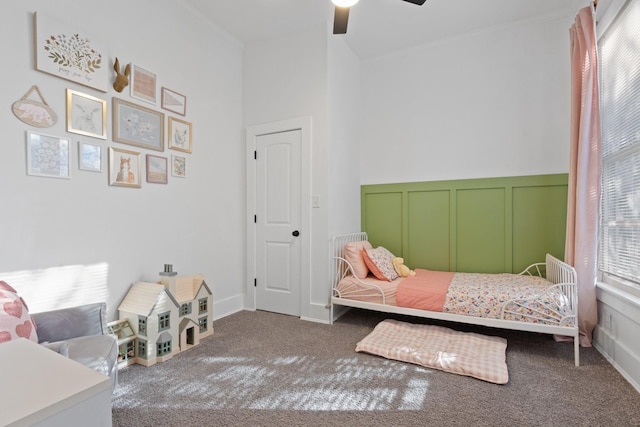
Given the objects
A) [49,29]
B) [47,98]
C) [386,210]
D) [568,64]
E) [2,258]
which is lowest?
[2,258]

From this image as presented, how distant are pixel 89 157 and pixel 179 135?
802 millimetres

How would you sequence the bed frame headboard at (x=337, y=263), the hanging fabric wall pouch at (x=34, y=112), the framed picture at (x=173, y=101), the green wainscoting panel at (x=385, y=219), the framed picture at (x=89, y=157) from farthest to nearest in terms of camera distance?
the green wainscoting panel at (x=385, y=219)
the bed frame headboard at (x=337, y=263)
the framed picture at (x=173, y=101)
the framed picture at (x=89, y=157)
the hanging fabric wall pouch at (x=34, y=112)

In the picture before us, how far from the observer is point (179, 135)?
2.85 m

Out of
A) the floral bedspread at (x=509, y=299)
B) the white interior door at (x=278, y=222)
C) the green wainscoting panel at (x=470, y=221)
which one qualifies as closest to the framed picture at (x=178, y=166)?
the white interior door at (x=278, y=222)

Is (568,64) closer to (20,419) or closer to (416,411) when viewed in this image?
(416,411)

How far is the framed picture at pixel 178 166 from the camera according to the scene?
2801 millimetres

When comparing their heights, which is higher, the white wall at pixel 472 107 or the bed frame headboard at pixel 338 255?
the white wall at pixel 472 107

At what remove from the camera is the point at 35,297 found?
A: 1932 millimetres

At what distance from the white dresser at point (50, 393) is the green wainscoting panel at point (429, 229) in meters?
3.33

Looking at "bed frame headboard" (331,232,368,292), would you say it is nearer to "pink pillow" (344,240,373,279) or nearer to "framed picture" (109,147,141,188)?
"pink pillow" (344,240,373,279)

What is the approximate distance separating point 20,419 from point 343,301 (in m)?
2.57

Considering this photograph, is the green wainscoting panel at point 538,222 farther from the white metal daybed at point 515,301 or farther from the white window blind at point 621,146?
the white window blind at point 621,146

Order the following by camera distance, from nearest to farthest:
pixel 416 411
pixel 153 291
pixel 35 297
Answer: pixel 416 411 < pixel 35 297 < pixel 153 291

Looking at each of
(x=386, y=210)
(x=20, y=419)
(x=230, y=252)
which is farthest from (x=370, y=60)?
(x=20, y=419)
